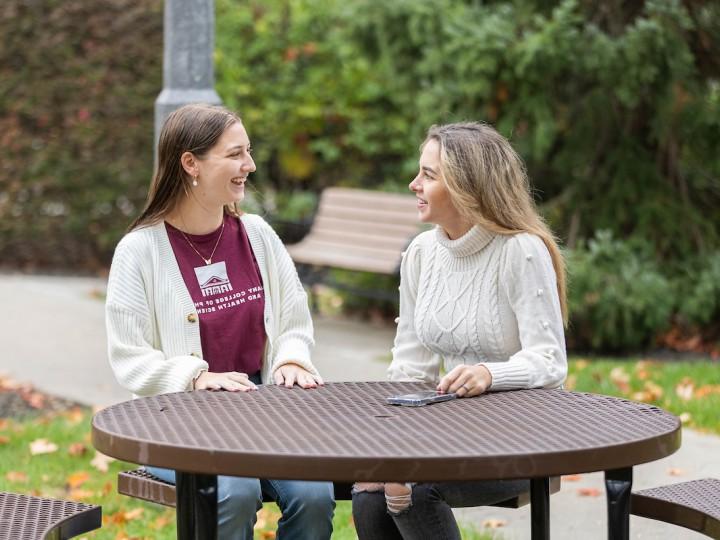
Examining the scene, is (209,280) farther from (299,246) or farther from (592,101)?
(299,246)

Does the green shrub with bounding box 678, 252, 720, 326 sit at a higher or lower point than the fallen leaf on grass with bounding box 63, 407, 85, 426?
higher

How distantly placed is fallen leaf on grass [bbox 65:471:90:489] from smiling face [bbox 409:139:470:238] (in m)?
2.26

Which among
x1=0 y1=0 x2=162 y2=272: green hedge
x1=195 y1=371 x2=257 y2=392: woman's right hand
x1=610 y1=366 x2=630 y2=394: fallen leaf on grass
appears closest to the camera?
x1=195 y1=371 x2=257 y2=392: woman's right hand

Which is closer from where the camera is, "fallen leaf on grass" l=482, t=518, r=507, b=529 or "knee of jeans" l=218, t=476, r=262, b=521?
"knee of jeans" l=218, t=476, r=262, b=521

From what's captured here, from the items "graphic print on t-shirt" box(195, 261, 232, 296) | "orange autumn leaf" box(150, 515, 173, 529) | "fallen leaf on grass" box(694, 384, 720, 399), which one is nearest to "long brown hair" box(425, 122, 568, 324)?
"graphic print on t-shirt" box(195, 261, 232, 296)

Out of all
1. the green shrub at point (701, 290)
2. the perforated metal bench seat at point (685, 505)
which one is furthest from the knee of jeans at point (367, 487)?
the green shrub at point (701, 290)

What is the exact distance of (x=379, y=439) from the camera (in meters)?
2.71

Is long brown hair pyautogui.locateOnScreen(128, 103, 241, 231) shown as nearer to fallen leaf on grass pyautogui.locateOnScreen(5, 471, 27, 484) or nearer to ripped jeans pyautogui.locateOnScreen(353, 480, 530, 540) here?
ripped jeans pyautogui.locateOnScreen(353, 480, 530, 540)

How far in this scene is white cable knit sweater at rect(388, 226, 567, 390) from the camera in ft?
11.3

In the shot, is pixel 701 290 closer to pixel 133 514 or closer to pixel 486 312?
pixel 133 514

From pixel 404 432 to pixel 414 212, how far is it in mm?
6172

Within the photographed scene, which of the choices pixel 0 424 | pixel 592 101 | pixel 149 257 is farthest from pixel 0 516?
pixel 592 101

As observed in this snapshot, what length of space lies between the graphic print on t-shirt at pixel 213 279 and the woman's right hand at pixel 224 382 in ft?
1.05

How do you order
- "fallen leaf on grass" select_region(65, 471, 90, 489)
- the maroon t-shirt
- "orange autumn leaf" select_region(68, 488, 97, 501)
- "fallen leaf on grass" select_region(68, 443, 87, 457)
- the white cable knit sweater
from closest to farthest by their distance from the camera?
the white cable knit sweater
the maroon t-shirt
"orange autumn leaf" select_region(68, 488, 97, 501)
"fallen leaf on grass" select_region(65, 471, 90, 489)
"fallen leaf on grass" select_region(68, 443, 87, 457)
